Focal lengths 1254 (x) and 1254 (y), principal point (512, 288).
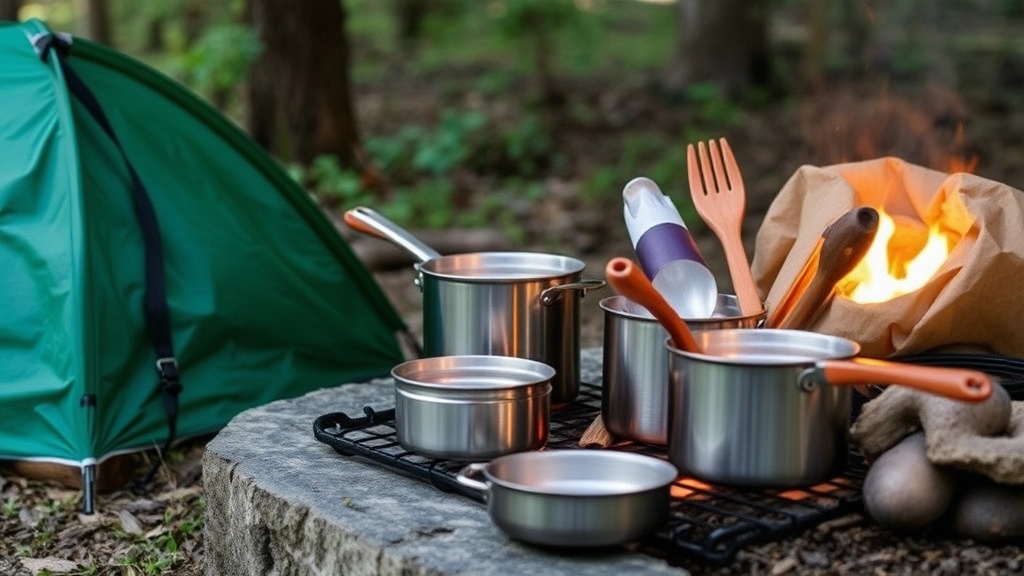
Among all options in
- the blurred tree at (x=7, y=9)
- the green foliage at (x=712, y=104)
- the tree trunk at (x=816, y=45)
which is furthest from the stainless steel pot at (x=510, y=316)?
the tree trunk at (x=816, y=45)

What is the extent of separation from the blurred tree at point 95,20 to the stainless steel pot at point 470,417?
314 inches

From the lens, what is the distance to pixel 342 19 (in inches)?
277

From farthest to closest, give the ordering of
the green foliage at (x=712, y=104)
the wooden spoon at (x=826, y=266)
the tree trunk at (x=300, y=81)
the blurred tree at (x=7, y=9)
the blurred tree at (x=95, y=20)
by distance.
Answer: the blurred tree at (x=95, y=20)
the green foliage at (x=712, y=104)
the tree trunk at (x=300, y=81)
the blurred tree at (x=7, y=9)
the wooden spoon at (x=826, y=266)

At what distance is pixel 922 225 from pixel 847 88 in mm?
7133

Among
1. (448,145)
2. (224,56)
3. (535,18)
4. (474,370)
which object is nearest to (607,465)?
(474,370)

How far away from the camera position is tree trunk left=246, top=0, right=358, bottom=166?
6902mm

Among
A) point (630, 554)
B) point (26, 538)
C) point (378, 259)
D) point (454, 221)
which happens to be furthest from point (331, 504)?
point (454, 221)

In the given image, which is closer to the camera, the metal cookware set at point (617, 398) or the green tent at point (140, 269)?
the metal cookware set at point (617, 398)

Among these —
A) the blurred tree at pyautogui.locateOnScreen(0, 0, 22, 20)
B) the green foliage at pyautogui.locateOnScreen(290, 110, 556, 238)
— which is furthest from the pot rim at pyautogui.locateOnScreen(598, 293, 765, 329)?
the green foliage at pyautogui.locateOnScreen(290, 110, 556, 238)

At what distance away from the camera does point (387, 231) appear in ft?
9.30

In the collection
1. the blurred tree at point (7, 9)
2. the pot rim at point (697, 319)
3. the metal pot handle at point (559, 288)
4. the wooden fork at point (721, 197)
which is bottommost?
the pot rim at point (697, 319)

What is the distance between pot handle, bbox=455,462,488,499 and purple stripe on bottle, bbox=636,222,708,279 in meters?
0.56

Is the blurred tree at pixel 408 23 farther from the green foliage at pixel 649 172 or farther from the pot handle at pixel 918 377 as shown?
the pot handle at pixel 918 377

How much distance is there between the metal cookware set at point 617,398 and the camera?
76.0 inches
